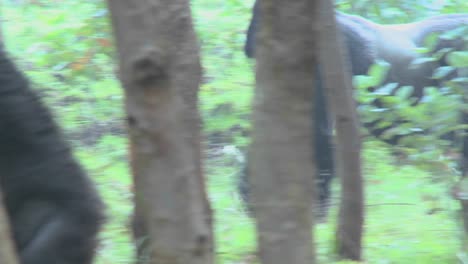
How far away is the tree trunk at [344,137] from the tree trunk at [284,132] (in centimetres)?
146

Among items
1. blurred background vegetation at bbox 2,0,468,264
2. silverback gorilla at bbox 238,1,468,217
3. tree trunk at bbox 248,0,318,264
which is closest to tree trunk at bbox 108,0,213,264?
tree trunk at bbox 248,0,318,264

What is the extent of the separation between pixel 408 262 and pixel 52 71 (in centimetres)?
342

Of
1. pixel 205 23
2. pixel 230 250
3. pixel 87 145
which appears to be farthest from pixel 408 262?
pixel 205 23

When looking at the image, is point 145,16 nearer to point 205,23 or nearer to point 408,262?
point 408,262

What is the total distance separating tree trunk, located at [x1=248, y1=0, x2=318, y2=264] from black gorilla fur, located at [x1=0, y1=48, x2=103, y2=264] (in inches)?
29.8

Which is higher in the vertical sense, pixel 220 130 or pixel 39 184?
pixel 39 184

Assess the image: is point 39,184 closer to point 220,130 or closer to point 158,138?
point 158,138

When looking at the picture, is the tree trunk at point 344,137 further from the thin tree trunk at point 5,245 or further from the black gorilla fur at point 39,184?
the thin tree trunk at point 5,245

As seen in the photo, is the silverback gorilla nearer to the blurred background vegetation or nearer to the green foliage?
the blurred background vegetation

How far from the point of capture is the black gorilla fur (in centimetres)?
273

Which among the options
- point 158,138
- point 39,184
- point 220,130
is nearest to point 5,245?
point 158,138

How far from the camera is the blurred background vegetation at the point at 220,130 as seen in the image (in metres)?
4.41

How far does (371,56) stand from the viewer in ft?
19.6

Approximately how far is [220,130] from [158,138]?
424cm
